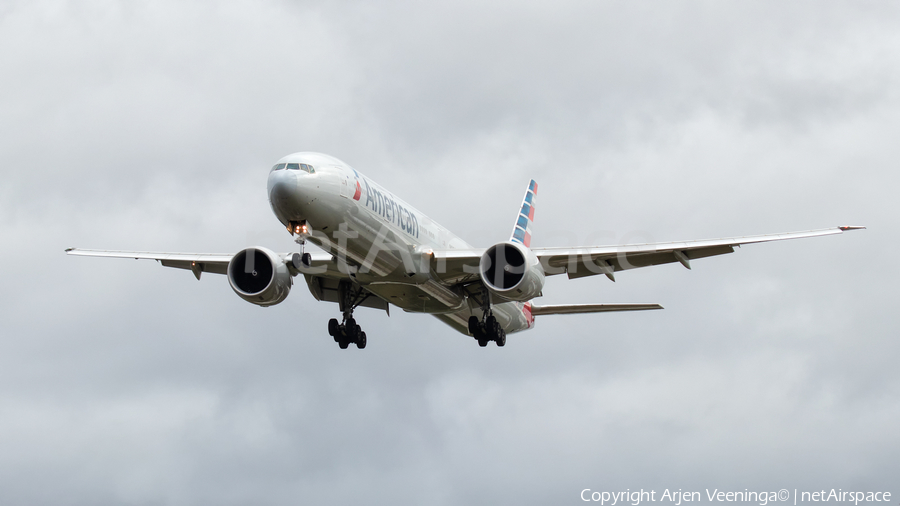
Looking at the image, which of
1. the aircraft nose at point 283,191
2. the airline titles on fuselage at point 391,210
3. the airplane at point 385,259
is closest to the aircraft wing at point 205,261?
the airplane at point 385,259

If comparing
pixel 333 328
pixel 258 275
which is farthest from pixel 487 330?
pixel 258 275

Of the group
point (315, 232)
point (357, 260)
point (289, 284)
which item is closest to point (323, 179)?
point (315, 232)

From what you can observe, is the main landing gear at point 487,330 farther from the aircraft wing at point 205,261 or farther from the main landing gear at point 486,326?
the aircraft wing at point 205,261

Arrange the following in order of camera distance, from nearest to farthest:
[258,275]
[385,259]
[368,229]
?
[368,229]
[385,259]
[258,275]

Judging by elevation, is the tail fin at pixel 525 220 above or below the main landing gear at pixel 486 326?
above

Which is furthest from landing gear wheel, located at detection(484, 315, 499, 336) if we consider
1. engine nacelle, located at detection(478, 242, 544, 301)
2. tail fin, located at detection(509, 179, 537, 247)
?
tail fin, located at detection(509, 179, 537, 247)

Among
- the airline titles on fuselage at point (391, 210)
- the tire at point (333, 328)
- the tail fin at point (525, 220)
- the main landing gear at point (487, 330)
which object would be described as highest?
the tail fin at point (525, 220)

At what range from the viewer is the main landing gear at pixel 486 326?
37.3 metres

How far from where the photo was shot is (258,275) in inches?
1420

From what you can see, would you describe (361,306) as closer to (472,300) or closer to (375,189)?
(472,300)

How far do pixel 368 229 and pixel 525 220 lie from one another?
1663 centimetres

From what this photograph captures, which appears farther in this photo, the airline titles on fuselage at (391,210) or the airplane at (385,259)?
the airline titles on fuselage at (391,210)

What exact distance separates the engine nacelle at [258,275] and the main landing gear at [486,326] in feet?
23.1

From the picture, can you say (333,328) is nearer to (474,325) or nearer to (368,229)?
(474,325)
